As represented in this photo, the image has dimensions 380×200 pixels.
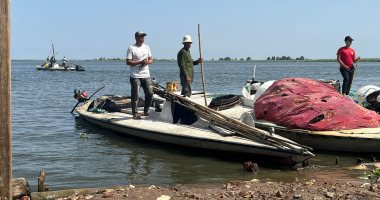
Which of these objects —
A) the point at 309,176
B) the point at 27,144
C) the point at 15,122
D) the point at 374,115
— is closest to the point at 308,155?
the point at 309,176

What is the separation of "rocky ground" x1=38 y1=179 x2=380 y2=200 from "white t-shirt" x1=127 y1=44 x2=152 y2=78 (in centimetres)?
430

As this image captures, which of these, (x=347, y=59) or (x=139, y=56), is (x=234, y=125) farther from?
(x=347, y=59)

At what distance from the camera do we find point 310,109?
32.6ft

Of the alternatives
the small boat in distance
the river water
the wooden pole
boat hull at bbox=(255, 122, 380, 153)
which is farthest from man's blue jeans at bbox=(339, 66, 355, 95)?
the small boat in distance

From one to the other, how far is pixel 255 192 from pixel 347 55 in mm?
8783

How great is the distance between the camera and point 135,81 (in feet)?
35.3

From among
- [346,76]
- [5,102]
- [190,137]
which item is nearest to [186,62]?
[190,137]

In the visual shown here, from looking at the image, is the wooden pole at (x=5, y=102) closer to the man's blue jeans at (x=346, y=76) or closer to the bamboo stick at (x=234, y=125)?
the bamboo stick at (x=234, y=125)

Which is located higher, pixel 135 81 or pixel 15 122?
pixel 135 81

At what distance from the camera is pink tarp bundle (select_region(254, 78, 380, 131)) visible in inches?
382

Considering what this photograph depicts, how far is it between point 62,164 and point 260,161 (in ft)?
12.3

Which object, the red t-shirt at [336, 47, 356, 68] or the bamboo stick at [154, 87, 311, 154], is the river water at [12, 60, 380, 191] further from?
the red t-shirt at [336, 47, 356, 68]

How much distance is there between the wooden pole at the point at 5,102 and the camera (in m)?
4.56

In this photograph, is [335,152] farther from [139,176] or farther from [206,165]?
[139,176]
